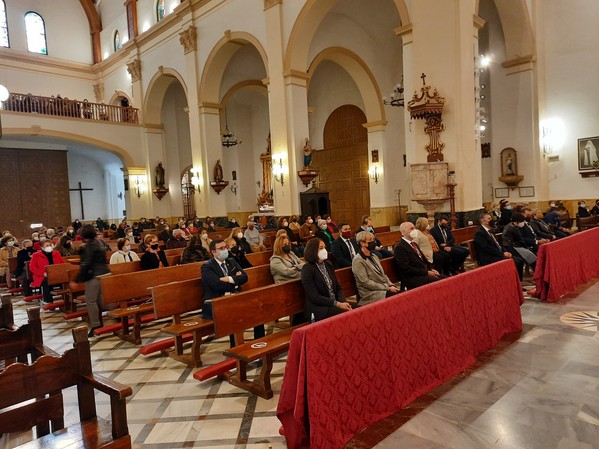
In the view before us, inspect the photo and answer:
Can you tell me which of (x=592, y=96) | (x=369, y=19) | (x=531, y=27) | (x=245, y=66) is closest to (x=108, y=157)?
(x=245, y=66)

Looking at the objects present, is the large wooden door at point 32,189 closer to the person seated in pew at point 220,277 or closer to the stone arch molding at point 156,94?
the stone arch molding at point 156,94

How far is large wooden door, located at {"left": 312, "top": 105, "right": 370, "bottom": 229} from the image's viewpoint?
17.2m

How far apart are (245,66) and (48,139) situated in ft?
27.6

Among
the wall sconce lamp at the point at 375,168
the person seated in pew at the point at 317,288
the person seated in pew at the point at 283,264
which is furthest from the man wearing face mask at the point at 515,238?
the wall sconce lamp at the point at 375,168

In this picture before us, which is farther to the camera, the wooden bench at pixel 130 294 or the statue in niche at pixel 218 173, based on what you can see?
the statue in niche at pixel 218 173

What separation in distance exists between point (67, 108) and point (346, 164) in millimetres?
11409

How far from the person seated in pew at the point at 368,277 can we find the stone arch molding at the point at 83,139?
622 inches

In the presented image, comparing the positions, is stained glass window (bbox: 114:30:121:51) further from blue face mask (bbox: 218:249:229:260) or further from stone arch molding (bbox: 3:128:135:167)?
blue face mask (bbox: 218:249:229:260)

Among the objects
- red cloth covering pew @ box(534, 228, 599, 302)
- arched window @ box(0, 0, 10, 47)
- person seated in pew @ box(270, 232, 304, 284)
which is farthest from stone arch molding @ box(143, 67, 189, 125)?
red cloth covering pew @ box(534, 228, 599, 302)

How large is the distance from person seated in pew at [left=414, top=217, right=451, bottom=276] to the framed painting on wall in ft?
28.8

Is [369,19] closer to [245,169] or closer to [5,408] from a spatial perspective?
[245,169]

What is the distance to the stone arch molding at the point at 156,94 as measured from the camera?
17953mm

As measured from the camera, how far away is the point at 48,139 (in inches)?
684

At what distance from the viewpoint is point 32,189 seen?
19.8 meters
